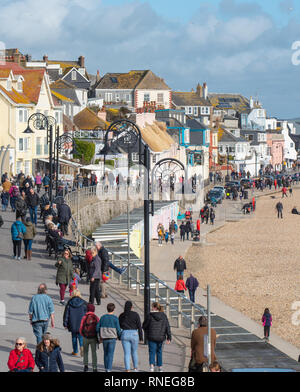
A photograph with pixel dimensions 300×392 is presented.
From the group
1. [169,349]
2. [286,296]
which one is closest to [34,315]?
[169,349]

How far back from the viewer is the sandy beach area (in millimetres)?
26984

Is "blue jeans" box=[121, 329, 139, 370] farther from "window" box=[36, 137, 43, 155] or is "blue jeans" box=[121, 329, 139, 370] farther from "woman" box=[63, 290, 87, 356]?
"window" box=[36, 137, 43, 155]

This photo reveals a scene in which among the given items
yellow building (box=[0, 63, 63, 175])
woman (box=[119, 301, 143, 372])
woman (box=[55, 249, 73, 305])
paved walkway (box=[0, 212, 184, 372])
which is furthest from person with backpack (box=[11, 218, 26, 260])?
yellow building (box=[0, 63, 63, 175])

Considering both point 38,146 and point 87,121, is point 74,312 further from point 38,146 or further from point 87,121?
point 87,121

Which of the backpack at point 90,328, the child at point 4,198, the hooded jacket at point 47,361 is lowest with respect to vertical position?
the hooded jacket at point 47,361

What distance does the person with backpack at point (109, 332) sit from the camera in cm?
1147

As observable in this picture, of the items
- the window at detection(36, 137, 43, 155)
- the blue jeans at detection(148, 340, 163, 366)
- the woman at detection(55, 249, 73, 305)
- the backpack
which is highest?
the window at detection(36, 137, 43, 155)

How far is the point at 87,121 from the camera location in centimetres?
6712

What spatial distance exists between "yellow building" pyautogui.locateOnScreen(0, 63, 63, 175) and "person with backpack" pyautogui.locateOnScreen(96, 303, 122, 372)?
33.9 metres

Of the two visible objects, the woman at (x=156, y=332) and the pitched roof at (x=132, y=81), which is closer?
the woman at (x=156, y=332)

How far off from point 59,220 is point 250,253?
66.5 ft

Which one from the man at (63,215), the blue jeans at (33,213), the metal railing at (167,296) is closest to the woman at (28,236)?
the metal railing at (167,296)

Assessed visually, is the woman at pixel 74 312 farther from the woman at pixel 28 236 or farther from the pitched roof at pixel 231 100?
the pitched roof at pixel 231 100
